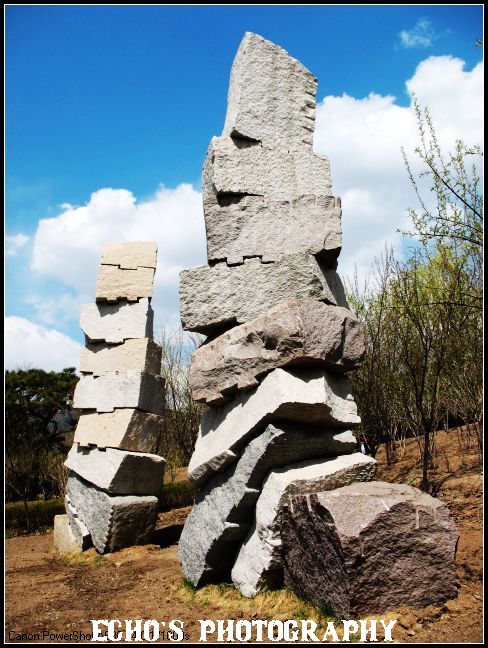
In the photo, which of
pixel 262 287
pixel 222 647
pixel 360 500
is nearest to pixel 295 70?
pixel 262 287

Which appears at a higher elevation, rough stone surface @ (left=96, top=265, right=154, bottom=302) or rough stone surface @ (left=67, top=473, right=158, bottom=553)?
rough stone surface @ (left=96, top=265, right=154, bottom=302)

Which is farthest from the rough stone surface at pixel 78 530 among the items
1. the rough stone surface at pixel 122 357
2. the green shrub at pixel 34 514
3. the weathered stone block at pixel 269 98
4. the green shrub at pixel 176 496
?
the weathered stone block at pixel 269 98

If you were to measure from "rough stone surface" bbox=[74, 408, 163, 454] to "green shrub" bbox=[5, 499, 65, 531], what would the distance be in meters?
3.82

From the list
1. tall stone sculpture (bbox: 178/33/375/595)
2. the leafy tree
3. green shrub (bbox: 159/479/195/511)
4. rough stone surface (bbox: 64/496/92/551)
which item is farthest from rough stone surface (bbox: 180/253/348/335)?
the leafy tree

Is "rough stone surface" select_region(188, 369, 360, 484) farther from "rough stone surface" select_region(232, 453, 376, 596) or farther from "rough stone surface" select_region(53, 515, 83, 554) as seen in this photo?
"rough stone surface" select_region(53, 515, 83, 554)

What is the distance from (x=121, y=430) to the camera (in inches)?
294

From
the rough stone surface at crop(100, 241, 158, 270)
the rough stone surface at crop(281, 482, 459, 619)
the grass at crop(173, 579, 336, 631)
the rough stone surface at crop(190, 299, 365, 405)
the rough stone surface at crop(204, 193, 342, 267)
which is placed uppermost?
the rough stone surface at crop(100, 241, 158, 270)

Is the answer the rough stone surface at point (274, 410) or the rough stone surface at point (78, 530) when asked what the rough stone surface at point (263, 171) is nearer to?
the rough stone surface at point (274, 410)

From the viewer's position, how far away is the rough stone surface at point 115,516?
23.4 ft

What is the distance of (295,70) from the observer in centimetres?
587

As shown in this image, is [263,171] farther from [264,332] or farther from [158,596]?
[158,596]

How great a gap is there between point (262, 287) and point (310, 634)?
2.72 meters

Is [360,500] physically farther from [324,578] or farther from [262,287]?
[262,287]

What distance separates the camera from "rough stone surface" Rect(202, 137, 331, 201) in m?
5.44
